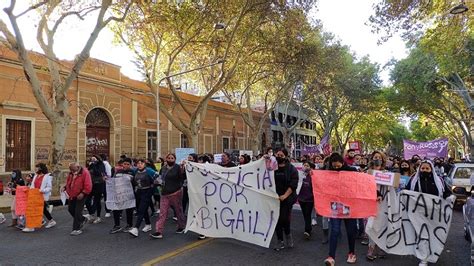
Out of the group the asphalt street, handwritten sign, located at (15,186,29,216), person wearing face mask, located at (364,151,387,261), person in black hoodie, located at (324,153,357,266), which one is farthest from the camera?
handwritten sign, located at (15,186,29,216)

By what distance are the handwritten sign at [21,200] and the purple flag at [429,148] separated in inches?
669

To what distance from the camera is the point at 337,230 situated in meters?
6.12

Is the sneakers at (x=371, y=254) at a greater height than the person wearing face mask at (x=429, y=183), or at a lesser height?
lesser

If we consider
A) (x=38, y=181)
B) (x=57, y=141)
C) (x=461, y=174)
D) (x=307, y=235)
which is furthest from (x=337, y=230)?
(x=57, y=141)

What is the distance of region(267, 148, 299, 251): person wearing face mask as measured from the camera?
7.26m

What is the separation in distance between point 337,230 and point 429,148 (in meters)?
16.2

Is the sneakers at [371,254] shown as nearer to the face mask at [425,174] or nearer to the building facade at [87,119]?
the face mask at [425,174]

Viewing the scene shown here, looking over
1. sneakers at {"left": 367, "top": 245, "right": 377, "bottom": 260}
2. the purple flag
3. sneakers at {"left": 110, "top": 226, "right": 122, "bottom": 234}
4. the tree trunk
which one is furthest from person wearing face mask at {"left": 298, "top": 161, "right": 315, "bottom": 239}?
the purple flag

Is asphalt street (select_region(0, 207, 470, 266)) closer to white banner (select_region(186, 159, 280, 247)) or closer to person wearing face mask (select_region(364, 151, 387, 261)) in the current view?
person wearing face mask (select_region(364, 151, 387, 261))

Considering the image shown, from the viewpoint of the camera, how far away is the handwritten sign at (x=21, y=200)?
928 centimetres

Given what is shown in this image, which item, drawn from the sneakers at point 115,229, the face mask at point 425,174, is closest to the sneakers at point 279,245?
the face mask at point 425,174

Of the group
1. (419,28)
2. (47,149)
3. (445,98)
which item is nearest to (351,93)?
(445,98)

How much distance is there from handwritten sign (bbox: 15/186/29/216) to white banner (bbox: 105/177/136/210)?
1851 mm

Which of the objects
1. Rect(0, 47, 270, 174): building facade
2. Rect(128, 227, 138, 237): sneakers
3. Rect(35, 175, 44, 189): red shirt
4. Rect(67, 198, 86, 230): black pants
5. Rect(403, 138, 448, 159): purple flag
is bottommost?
→ Rect(128, 227, 138, 237): sneakers
